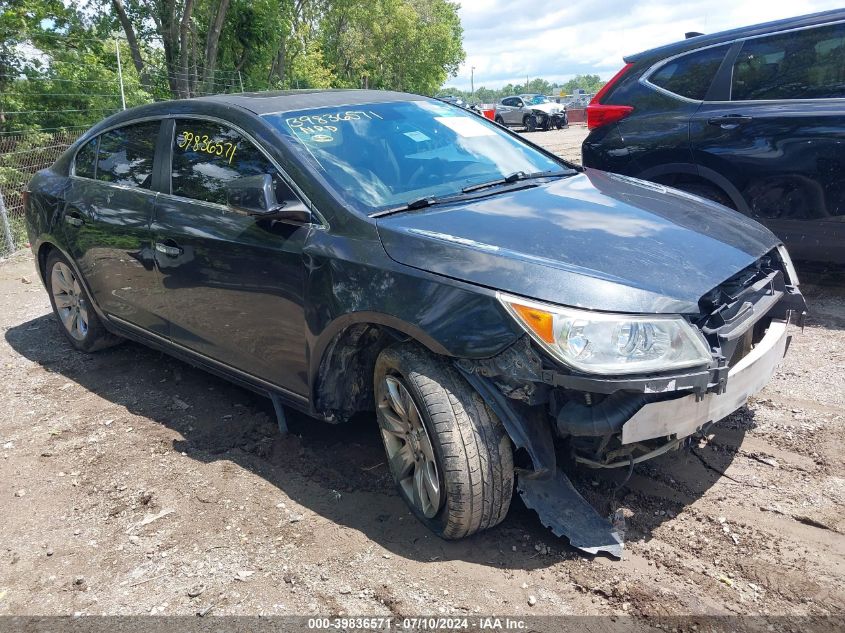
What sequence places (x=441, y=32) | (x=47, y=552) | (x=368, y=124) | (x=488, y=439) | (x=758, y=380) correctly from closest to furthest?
(x=488, y=439)
(x=758, y=380)
(x=47, y=552)
(x=368, y=124)
(x=441, y=32)

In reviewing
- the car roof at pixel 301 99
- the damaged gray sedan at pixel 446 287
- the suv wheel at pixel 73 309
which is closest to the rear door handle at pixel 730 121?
the damaged gray sedan at pixel 446 287

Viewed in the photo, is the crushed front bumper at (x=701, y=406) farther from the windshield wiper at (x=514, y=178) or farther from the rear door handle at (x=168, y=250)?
the rear door handle at (x=168, y=250)

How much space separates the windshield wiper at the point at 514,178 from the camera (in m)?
3.41

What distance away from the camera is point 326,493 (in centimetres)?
328

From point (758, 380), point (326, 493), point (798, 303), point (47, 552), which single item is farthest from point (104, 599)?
point (798, 303)

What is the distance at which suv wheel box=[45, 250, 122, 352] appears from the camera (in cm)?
502

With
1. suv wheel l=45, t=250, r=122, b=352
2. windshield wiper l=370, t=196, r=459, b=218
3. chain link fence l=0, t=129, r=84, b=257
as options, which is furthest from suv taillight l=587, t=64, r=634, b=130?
chain link fence l=0, t=129, r=84, b=257

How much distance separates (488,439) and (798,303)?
1554 millimetres

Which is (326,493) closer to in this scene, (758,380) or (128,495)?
(128,495)

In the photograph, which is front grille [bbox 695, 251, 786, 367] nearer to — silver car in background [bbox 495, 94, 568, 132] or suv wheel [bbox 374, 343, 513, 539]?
suv wheel [bbox 374, 343, 513, 539]

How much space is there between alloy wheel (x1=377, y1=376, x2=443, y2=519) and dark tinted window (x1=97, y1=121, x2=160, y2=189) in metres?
2.12

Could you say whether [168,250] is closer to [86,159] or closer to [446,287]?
[86,159]

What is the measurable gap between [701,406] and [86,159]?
4271mm

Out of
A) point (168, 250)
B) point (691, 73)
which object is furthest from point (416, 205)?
point (691, 73)
